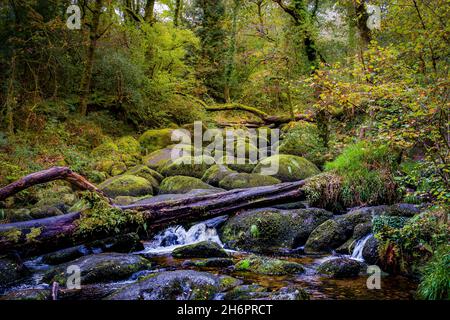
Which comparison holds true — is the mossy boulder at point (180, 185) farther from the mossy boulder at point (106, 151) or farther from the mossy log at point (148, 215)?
the mossy boulder at point (106, 151)

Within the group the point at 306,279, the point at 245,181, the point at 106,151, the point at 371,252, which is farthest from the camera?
the point at 106,151

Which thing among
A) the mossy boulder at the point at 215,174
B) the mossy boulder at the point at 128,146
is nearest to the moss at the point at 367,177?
the mossy boulder at the point at 215,174

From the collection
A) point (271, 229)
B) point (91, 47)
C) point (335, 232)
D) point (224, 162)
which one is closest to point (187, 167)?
point (224, 162)

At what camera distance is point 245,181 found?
37.5ft

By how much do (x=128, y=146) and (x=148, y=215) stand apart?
31.5 feet

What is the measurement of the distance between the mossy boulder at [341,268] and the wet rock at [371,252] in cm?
35

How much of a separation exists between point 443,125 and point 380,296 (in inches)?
95.8

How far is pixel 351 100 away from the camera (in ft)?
19.4

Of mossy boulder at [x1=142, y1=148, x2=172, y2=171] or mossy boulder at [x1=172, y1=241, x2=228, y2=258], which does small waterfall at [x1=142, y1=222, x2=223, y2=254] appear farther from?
mossy boulder at [x1=142, y1=148, x2=172, y2=171]

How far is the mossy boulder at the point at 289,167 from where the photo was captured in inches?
480

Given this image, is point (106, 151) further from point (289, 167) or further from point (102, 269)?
point (102, 269)

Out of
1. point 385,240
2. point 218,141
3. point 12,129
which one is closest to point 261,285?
point 385,240

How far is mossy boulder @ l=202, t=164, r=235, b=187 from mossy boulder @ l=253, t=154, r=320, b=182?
3.53 ft

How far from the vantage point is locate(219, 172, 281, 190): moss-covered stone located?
1131cm
